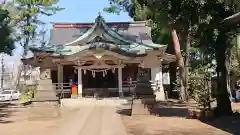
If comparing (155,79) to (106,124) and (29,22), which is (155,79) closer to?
(106,124)

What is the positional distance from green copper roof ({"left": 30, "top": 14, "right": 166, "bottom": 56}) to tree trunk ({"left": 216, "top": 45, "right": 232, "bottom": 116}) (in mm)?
11312

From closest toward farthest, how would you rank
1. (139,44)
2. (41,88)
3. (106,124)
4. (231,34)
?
(106,124), (231,34), (41,88), (139,44)

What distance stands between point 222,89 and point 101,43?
40.4 feet

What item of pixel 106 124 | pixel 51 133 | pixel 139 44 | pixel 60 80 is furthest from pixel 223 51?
pixel 60 80

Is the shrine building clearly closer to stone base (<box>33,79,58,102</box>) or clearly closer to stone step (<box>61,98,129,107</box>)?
stone step (<box>61,98,129,107</box>)

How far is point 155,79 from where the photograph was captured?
1162 inches

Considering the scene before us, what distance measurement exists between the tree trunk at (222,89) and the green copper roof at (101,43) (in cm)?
1131

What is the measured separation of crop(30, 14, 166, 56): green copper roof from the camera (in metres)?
26.4

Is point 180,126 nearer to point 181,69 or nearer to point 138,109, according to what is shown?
point 138,109

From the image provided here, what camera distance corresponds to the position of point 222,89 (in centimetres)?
1552

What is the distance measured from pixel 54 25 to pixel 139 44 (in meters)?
7.94

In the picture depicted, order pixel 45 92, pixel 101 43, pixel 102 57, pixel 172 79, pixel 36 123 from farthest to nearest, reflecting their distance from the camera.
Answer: pixel 172 79, pixel 102 57, pixel 101 43, pixel 45 92, pixel 36 123

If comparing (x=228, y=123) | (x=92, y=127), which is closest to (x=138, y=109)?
(x=92, y=127)

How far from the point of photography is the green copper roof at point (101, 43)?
2640 centimetres
